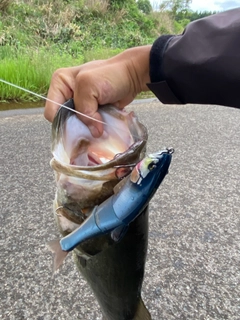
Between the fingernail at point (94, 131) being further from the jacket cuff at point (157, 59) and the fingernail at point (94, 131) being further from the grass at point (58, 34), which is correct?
the grass at point (58, 34)

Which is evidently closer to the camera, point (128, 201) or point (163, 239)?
Result: point (128, 201)

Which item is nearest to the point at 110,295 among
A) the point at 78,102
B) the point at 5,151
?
the point at 78,102

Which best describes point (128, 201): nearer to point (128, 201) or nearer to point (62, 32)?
point (128, 201)

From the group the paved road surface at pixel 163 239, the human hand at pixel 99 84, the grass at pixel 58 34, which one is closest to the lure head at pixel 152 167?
the human hand at pixel 99 84

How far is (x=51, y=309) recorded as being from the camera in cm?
147

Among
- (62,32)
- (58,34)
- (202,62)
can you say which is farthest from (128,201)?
(62,32)

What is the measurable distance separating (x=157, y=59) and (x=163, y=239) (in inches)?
47.2

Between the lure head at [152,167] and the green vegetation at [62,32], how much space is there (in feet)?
13.2

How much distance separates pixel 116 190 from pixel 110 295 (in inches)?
15.0

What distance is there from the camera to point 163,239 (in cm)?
193

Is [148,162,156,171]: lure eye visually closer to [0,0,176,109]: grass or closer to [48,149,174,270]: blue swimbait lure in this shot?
Result: [48,149,174,270]: blue swimbait lure

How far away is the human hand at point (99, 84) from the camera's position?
86cm

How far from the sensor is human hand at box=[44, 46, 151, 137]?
0.86m

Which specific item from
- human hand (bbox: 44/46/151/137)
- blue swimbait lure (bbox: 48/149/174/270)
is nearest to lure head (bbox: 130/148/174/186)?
blue swimbait lure (bbox: 48/149/174/270)
